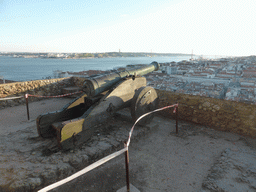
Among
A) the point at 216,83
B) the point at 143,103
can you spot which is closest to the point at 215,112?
the point at 143,103

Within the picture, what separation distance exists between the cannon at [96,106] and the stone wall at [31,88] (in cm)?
371

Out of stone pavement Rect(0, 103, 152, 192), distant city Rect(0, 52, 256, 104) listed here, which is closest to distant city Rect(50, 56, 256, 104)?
distant city Rect(0, 52, 256, 104)

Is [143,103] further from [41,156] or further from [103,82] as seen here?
[41,156]

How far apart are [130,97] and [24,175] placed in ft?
7.92

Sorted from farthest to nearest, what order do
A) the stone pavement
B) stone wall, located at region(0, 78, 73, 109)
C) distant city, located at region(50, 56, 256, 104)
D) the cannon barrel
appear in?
distant city, located at region(50, 56, 256, 104) → stone wall, located at region(0, 78, 73, 109) → the cannon barrel → the stone pavement

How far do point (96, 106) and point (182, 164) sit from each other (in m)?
1.81

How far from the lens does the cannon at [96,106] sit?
9.53 feet

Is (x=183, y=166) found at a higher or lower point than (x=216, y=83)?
lower

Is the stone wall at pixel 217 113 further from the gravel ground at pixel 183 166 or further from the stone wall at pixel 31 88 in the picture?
the stone wall at pixel 31 88

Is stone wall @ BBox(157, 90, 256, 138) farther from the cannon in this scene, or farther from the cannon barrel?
the cannon barrel

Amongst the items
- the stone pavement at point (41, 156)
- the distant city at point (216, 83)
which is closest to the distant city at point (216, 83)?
the distant city at point (216, 83)

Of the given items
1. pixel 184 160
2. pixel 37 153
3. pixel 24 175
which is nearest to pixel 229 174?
pixel 184 160

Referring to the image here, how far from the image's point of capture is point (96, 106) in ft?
10.5

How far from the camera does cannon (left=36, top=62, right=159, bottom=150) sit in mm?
2906
